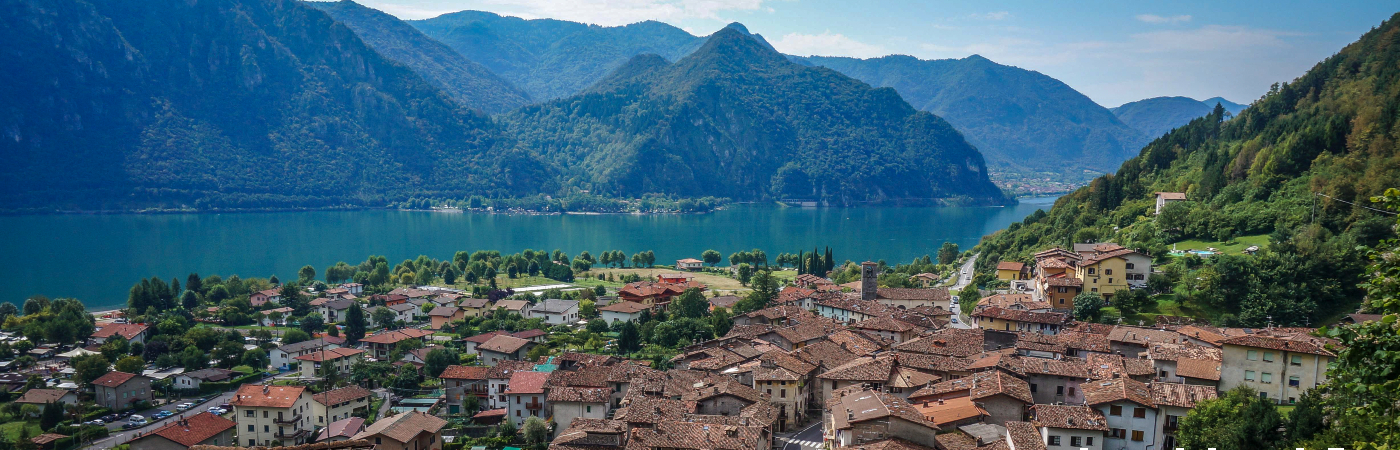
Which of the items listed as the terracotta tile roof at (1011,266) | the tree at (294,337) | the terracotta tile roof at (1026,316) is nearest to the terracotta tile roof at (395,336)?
the tree at (294,337)

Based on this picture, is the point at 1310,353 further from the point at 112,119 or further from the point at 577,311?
the point at 112,119

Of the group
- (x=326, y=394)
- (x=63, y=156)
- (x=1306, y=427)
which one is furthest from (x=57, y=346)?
(x=63, y=156)

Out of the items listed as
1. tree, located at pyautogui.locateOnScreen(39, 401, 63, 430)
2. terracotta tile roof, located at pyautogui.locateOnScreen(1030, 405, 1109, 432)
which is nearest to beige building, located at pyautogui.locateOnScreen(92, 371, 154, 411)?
tree, located at pyautogui.locateOnScreen(39, 401, 63, 430)

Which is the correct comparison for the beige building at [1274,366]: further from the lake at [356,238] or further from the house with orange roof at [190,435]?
the lake at [356,238]

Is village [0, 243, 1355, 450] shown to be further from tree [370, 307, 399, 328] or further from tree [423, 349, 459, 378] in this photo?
tree [370, 307, 399, 328]

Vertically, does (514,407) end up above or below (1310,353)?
below

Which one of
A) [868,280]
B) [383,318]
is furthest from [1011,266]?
[383,318]
